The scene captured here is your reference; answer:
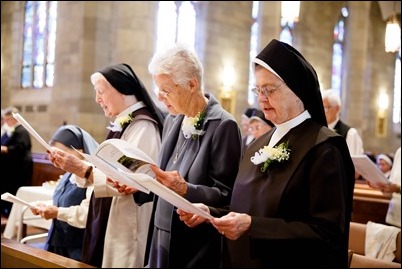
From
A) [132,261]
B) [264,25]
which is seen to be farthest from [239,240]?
[264,25]

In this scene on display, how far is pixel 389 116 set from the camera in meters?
20.8

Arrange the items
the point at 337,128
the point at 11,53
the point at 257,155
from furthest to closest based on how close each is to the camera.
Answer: the point at 11,53 < the point at 337,128 < the point at 257,155

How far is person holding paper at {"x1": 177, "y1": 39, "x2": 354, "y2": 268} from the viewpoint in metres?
1.70

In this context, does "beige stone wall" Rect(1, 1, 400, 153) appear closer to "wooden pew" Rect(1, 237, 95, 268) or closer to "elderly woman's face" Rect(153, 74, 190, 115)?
"elderly woman's face" Rect(153, 74, 190, 115)

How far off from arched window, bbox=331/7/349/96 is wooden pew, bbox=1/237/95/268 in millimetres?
17781

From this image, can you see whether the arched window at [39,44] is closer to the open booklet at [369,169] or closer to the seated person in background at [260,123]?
the seated person in background at [260,123]

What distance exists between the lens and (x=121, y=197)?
2.81m

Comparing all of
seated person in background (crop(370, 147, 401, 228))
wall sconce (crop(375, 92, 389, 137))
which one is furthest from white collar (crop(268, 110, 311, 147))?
wall sconce (crop(375, 92, 389, 137))

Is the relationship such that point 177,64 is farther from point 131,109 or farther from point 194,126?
point 131,109

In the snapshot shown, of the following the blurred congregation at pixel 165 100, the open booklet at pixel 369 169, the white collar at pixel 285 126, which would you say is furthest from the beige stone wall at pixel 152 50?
the white collar at pixel 285 126

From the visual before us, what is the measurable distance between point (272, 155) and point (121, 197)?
1.24 meters

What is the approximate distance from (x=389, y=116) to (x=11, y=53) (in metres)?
14.9

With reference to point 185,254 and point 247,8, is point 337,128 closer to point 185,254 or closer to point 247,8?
point 185,254

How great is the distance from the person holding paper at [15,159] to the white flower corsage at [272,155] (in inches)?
264
